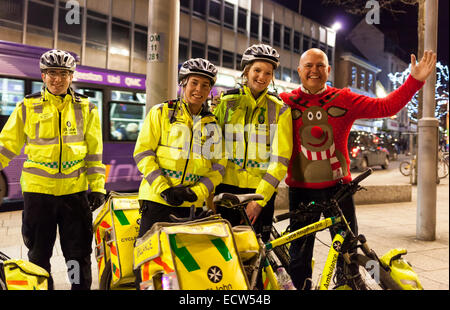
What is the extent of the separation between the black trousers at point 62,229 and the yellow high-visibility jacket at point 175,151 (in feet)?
2.27

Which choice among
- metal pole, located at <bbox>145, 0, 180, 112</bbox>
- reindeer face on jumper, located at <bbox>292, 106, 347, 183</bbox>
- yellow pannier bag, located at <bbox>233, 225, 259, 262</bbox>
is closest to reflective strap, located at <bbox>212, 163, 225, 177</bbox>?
yellow pannier bag, located at <bbox>233, 225, 259, 262</bbox>

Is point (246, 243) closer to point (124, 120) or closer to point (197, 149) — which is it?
point (197, 149)

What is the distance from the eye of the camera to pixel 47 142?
3037 millimetres

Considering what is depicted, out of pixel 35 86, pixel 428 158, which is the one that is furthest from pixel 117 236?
pixel 35 86

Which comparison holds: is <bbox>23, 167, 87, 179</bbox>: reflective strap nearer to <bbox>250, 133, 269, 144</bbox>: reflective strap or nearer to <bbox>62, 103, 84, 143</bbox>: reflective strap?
<bbox>62, 103, 84, 143</bbox>: reflective strap

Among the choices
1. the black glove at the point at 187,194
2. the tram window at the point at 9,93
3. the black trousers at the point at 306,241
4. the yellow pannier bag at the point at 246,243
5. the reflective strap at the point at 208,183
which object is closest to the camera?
the yellow pannier bag at the point at 246,243

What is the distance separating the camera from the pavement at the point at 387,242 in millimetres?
4428

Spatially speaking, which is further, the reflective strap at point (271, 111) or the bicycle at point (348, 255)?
the reflective strap at point (271, 111)

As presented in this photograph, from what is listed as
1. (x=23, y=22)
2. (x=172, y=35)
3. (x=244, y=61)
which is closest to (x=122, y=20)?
(x=23, y=22)

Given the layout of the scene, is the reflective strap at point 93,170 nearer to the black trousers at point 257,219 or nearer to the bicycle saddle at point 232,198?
the black trousers at point 257,219

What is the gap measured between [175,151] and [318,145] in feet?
3.86

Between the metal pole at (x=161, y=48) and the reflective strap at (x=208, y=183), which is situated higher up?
the metal pole at (x=161, y=48)

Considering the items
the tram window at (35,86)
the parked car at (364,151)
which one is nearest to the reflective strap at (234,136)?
the tram window at (35,86)

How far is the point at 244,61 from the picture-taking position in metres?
3.09
